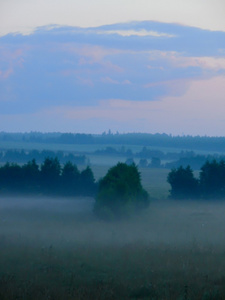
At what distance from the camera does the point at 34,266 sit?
525 inches

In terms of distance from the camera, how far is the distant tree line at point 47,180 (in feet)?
122

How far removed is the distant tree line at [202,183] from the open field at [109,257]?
7.85m

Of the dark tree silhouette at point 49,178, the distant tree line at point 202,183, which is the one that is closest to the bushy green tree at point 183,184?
the distant tree line at point 202,183

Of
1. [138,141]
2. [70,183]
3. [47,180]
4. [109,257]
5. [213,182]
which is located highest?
Result: [138,141]

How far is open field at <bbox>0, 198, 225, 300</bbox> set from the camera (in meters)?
10.1

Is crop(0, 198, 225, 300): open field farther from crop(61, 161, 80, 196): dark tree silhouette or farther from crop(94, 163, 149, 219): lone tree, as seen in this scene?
crop(61, 161, 80, 196): dark tree silhouette

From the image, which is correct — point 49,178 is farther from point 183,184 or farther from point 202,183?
point 202,183

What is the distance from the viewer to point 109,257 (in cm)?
1495

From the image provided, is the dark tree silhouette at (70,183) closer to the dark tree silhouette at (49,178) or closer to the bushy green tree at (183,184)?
the dark tree silhouette at (49,178)

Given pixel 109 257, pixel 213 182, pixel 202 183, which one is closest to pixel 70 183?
pixel 202 183

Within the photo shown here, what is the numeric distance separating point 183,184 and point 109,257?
76.9ft

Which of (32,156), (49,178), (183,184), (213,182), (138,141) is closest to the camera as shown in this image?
(213,182)

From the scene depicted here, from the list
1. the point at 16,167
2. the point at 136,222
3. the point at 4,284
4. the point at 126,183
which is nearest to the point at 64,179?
the point at 16,167

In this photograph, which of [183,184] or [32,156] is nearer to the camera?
[183,184]
